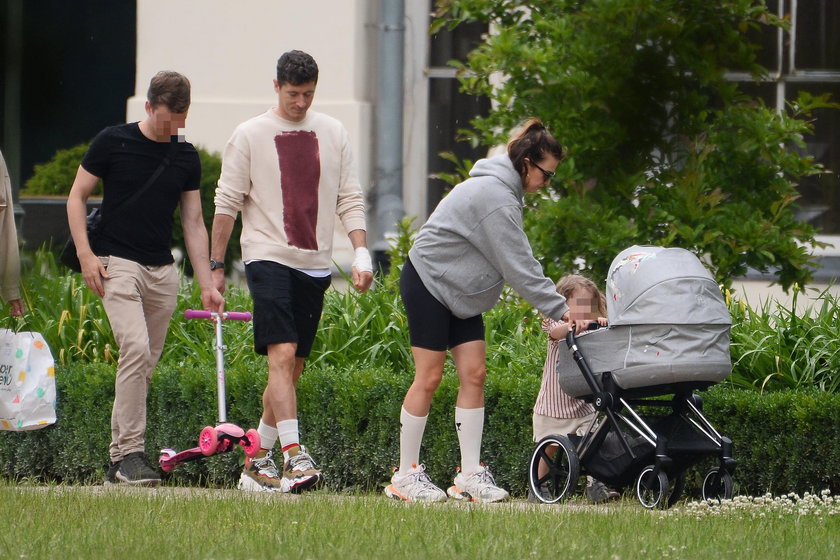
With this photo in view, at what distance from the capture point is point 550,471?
627 centimetres

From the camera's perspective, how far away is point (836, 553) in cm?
465

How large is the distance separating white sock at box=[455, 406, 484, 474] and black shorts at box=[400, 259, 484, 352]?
1.04 ft

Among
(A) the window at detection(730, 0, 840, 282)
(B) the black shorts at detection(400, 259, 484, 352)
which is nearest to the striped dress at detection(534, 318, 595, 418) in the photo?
(B) the black shorts at detection(400, 259, 484, 352)

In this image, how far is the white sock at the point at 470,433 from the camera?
20.7ft

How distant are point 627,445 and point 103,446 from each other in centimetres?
Answer: 314

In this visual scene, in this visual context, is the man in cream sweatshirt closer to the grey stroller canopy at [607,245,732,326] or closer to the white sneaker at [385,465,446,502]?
the white sneaker at [385,465,446,502]

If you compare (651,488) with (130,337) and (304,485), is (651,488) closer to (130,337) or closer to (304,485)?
(304,485)

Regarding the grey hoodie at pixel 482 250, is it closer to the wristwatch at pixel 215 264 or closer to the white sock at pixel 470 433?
the white sock at pixel 470 433

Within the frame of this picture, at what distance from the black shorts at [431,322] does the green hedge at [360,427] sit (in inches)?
24.3

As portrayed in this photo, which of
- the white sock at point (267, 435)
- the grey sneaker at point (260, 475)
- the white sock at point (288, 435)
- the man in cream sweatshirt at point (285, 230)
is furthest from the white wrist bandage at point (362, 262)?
the grey sneaker at point (260, 475)

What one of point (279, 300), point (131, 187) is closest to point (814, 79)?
point (279, 300)

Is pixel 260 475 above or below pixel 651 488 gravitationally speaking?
below

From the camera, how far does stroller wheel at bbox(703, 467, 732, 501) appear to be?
5980 mm

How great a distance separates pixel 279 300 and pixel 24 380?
5.67ft
